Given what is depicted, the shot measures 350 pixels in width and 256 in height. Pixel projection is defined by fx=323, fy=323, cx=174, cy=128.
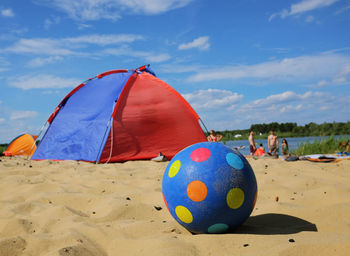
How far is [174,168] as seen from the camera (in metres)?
2.98

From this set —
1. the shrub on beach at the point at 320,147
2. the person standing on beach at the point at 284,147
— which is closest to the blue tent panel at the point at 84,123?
the person standing on beach at the point at 284,147

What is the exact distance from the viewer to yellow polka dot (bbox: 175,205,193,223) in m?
2.83

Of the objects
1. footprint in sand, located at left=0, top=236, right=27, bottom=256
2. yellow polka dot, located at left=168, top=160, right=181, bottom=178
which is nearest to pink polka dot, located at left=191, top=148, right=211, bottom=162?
yellow polka dot, located at left=168, top=160, right=181, bottom=178

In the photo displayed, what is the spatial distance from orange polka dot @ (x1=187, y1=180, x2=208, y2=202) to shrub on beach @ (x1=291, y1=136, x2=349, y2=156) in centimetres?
1084

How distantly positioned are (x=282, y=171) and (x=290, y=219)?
8.73 ft

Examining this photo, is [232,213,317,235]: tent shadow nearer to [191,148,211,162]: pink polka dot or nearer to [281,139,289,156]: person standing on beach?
[191,148,211,162]: pink polka dot

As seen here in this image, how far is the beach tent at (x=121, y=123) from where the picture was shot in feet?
28.4

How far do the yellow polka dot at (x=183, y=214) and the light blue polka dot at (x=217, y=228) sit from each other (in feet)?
0.63

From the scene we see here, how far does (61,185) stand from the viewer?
5109 millimetres

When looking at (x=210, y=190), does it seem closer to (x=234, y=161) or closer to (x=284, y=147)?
(x=234, y=161)

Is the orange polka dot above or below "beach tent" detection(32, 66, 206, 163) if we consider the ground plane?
below

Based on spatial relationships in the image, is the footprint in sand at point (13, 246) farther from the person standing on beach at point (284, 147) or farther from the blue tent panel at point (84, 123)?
the person standing on beach at point (284, 147)

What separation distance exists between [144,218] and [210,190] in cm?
119

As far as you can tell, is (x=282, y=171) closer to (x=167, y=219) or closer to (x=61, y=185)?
(x=167, y=219)
